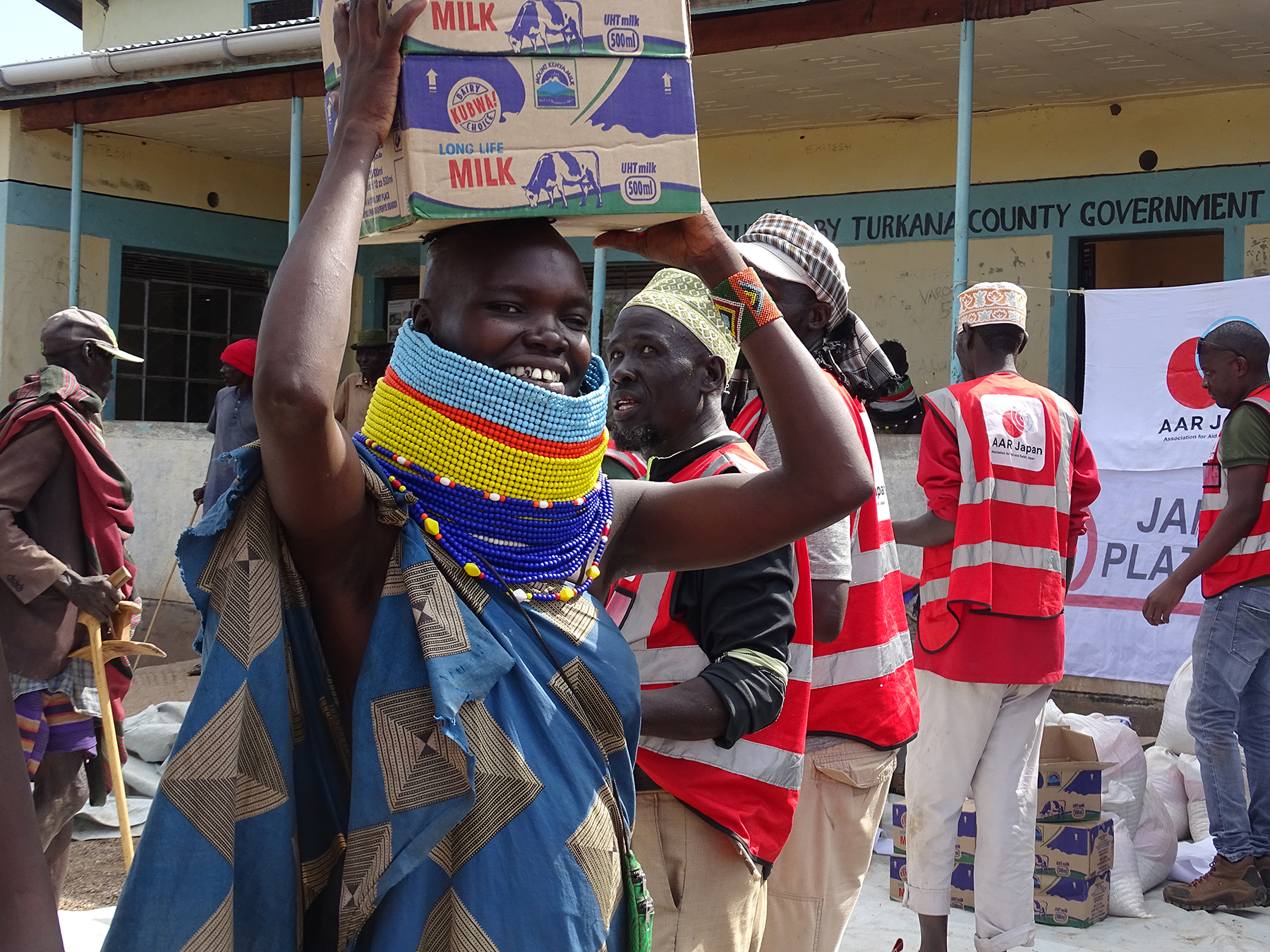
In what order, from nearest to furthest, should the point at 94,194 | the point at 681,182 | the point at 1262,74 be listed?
the point at 681,182 → the point at 1262,74 → the point at 94,194

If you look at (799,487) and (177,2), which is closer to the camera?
(799,487)

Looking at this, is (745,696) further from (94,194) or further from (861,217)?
(94,194)

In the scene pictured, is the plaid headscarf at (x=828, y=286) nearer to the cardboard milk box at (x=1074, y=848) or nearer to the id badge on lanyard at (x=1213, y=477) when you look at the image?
the cardboard milk box at (x=1074, y=848)

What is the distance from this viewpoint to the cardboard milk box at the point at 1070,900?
4.60 metres

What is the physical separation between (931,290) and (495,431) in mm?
8462

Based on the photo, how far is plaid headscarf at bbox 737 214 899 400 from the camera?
2.85 m

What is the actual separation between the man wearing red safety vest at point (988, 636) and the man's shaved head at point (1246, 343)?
42.4 inches

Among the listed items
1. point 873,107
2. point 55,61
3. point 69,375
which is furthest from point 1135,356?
point 55,61

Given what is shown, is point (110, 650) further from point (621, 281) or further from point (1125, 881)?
point (621, 281)

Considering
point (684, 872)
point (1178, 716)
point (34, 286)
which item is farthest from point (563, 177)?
point (34, 286)

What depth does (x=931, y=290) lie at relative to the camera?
9.51 m

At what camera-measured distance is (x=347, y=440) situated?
144 cm

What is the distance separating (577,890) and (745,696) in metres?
0.64

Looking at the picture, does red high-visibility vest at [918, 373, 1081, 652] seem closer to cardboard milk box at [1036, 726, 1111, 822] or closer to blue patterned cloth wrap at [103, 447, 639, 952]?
cardboard milk box at [1036, 726, 1111, 822]
